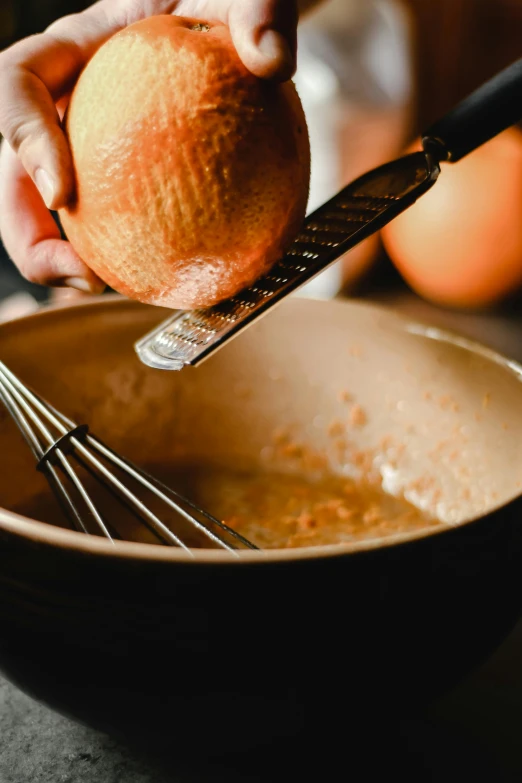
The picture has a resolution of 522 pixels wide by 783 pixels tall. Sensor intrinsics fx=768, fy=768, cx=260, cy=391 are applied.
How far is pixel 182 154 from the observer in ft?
1.39

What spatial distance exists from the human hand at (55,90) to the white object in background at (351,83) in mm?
530

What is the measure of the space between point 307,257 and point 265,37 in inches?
5.6

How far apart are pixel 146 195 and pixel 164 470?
0.40 metres

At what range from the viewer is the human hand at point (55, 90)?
428 millimetres

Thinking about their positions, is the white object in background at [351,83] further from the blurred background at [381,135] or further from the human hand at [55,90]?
the human hand at [55,90]

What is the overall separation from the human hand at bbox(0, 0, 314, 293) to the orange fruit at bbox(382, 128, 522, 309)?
58 centimetres

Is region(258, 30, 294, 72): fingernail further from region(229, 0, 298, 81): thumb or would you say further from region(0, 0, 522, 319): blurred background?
region(0, 0, 522, 319): blurred background

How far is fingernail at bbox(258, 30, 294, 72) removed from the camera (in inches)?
16.2

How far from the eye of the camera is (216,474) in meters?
0.78

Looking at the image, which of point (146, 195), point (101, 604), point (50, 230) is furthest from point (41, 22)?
point (101, 604)

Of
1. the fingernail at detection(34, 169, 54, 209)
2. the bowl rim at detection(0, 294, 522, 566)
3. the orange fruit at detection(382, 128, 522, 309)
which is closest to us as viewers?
the bowl rim at detection(0, 294, 522, 566)

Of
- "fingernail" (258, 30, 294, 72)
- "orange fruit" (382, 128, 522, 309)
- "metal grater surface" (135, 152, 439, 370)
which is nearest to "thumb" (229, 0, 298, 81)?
"fingernail" (258, 30, 294, 72)

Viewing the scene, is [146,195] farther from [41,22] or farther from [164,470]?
[41,22]

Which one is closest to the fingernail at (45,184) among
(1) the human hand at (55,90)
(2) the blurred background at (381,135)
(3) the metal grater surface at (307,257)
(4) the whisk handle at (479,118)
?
(1) the human hand at (55,90)
